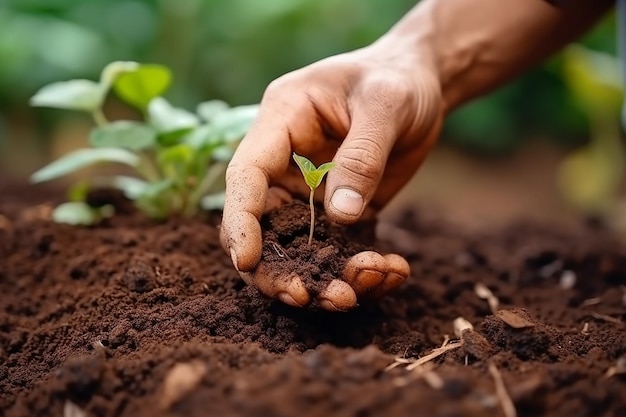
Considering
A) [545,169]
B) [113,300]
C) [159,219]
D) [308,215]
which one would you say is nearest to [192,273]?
[113,300]

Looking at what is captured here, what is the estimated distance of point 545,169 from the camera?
163 inches

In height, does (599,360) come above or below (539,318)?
above

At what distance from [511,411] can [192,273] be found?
2.21ft

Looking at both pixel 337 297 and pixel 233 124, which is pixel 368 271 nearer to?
pixel 337 297

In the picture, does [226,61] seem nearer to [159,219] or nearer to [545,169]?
[545,169]

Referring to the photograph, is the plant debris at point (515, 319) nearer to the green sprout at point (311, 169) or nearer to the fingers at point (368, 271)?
the fingers at point (368, 271)

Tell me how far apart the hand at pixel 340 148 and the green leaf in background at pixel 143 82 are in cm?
34

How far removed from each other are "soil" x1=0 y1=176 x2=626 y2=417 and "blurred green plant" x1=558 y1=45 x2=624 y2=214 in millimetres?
1397

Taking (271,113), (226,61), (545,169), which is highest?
(271,113)

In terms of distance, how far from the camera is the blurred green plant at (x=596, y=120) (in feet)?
10.1

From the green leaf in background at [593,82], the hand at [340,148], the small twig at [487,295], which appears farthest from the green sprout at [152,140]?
the green leaf in background at [593,82]

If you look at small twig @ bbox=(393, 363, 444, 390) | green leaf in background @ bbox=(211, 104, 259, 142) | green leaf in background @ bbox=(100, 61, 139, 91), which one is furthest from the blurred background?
small twig @ bbox=(393, 363, 444, 390)

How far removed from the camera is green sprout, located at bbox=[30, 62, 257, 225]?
1.55 m

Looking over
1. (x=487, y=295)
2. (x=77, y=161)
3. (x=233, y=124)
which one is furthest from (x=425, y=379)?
(x=77, y=161)
